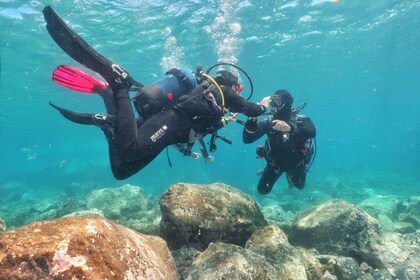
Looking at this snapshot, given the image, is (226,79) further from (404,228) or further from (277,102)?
(404,228)

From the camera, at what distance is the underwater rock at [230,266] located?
11.3ft

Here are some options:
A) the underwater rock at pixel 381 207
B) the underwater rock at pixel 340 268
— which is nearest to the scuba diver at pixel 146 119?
the underwater rock at pixel 340 268

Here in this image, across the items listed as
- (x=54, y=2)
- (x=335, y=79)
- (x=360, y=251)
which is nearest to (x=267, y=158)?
(x=360, y=251)

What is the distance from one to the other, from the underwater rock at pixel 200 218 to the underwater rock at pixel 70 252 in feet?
6.31

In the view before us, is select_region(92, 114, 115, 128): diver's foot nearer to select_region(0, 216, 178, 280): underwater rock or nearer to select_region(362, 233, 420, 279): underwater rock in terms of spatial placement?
select_region(0, 216, 178, 280): underwater rock

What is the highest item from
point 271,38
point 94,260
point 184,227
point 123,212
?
point 271,38

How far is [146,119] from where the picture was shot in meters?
5.07

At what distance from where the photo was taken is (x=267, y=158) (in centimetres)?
846

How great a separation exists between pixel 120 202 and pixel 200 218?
362 inches

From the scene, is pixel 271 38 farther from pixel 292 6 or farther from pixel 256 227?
pixel 256 227

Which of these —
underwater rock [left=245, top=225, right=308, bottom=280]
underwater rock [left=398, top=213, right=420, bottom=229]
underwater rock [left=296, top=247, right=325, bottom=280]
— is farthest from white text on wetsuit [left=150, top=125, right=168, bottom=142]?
underwater rock [left=398, top=213, right=420, bottom=229]

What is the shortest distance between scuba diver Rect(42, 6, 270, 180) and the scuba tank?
118mm

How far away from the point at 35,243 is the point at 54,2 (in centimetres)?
1866

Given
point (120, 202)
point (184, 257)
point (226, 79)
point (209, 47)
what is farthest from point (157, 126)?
point (209, 47)
